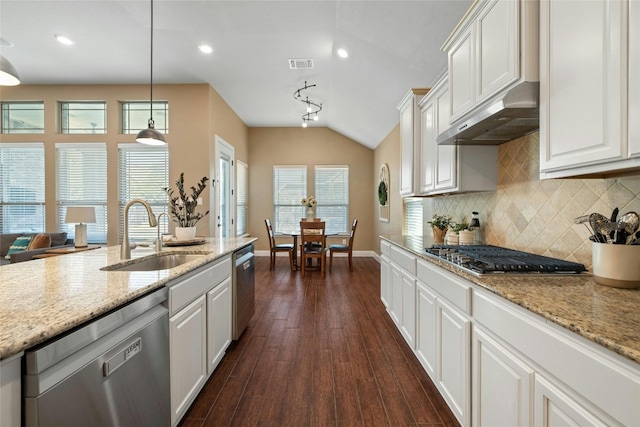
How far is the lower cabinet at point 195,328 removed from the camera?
4.95 feet

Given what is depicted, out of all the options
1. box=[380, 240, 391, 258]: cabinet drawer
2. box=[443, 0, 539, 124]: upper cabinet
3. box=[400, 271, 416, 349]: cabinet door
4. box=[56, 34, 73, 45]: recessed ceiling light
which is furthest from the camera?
box=[56, 34, 73, 45]: recessed ceiling light

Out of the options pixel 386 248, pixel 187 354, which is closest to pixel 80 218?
pixel 187 354

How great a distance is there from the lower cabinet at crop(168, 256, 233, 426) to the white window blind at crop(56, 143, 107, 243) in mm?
3745

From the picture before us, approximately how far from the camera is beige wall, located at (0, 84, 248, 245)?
463 cm

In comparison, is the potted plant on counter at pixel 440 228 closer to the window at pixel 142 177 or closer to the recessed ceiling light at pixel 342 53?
the recessed ceiling light at pixel 342 53

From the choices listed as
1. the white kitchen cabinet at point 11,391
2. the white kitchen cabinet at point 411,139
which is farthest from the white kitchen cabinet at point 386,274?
the white kitchen cabinet at point 11,391

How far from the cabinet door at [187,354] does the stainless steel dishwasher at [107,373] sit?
0.28 ft

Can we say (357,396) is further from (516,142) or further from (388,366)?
(516,142)

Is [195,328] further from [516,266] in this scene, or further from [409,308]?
[516,266]

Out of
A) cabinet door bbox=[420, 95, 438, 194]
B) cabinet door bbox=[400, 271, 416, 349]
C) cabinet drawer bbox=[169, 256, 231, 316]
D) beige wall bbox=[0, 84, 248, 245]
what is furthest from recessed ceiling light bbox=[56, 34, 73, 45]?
cabinet door bbox=[400, 271, 416, 349]

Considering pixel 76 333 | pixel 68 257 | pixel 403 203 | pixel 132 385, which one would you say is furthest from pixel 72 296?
pixel 403 203

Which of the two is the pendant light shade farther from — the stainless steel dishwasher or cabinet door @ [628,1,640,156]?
cabinet door @ [628,1,640,156]

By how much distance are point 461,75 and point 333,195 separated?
5.47 meters

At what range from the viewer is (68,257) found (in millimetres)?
1918
